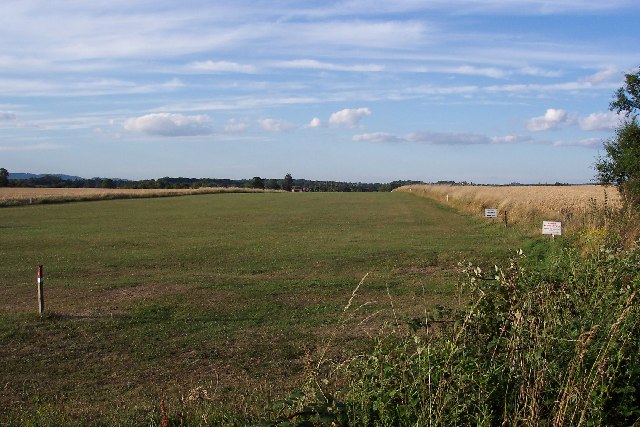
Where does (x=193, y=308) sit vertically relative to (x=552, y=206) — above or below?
below

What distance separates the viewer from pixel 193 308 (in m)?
12.6

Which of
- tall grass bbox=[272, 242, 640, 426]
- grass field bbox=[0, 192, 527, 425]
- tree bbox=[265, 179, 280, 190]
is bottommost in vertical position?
grass field bbox=[0, 192, 527, 425]

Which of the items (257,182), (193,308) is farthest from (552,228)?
(257,182)

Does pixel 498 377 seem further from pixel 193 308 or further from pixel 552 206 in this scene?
pixel 552 206

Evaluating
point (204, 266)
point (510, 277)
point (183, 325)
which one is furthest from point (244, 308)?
point (510, 277)

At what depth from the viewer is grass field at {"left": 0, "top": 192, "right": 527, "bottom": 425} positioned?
7.80 m

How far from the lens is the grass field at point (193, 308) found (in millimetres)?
7801

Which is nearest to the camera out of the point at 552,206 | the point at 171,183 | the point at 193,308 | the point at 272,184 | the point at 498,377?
the point at 498,377

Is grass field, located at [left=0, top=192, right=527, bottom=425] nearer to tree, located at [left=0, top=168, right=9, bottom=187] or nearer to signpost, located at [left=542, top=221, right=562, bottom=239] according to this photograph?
signpost, located at [left=542, top=221, right=562, bottom=239]

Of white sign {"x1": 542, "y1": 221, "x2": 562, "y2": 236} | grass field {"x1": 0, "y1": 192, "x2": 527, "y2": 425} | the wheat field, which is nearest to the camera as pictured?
grass field {"x1": 0, "y1": 192, "x2": 527, "y2": 425}

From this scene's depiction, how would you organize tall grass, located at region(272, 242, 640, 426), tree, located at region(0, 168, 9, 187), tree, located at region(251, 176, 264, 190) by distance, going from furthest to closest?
tree, located at region(251, 176, 264, 190), tree, located at region(0, 168, 9, 187), tall grass, located at region(272, 242, 640, 426)

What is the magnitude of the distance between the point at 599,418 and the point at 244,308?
919 centimetres

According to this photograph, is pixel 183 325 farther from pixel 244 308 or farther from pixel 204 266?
pixel 204 266

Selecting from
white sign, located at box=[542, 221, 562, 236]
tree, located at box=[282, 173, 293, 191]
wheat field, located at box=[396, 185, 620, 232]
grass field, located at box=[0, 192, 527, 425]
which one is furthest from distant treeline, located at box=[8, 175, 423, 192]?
white sign, located at box=[542, 221, 562, 236]
